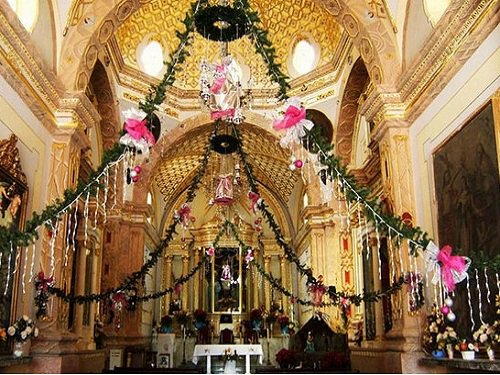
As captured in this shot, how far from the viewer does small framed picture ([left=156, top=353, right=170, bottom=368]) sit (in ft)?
62.5

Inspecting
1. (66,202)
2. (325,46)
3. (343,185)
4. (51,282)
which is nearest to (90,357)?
(51,282)

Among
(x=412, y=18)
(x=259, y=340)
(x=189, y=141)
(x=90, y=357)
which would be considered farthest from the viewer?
(x=259, y=340)

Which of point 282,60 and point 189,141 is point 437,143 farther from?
point 189,141

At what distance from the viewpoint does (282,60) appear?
17.8 metres

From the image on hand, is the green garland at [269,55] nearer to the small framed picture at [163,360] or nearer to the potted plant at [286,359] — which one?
the potted plant at [286,359]

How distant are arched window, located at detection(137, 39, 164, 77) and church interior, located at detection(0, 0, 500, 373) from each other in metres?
0.06

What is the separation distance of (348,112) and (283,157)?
4513mm

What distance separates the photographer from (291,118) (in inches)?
227

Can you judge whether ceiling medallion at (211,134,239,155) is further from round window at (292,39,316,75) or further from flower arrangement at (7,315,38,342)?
round window at (292,39,316,75)

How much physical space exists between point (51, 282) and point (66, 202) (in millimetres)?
3477

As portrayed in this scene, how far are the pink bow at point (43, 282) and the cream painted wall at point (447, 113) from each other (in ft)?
20.5

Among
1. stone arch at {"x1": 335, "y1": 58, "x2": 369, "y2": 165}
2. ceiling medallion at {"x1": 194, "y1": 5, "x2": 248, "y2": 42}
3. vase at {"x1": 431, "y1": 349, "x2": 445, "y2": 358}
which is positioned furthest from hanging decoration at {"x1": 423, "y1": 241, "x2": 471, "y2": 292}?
stone arch at {"x1": 335, "y1": 58, "x2": 369, "y2": 165}

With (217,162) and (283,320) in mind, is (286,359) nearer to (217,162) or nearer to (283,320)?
(283,320)

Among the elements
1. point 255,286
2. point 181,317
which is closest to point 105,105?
point 181,317
